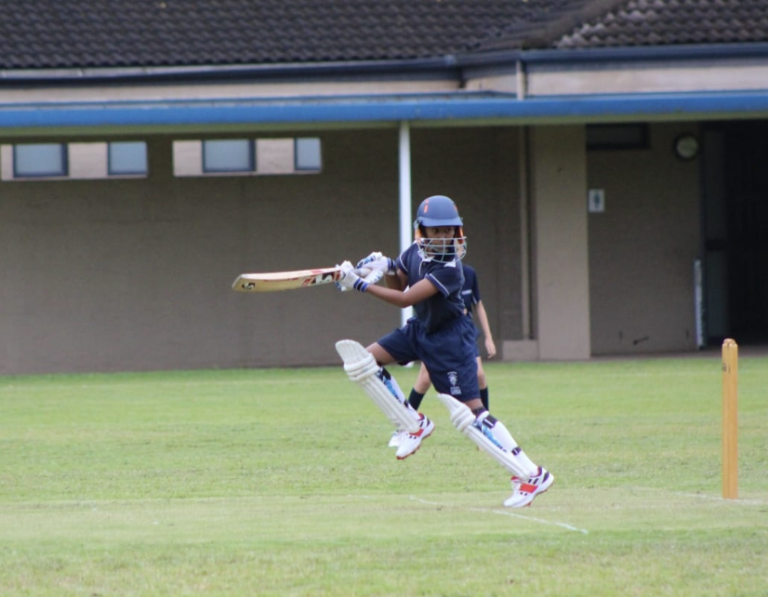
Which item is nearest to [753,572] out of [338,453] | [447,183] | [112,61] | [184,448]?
[338,453]

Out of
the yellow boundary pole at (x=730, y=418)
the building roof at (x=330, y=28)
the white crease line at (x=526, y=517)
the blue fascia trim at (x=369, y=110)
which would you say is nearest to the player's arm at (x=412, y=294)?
the white crease line at (x=526, y=517)

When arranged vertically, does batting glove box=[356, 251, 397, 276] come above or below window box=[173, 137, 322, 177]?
below

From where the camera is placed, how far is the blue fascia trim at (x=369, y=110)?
18453 mm

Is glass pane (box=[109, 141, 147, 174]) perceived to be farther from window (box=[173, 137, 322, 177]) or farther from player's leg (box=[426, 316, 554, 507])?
player's leg (box=[426, 316, 554, 507])

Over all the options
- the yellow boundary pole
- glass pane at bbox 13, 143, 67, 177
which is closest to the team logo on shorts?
the yellow boundary pole

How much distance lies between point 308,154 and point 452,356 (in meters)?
12.5

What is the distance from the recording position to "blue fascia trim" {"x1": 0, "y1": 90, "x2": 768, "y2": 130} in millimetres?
18453

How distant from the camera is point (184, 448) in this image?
12.5 m

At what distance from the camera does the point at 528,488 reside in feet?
28.3

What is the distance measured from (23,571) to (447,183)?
14772mm

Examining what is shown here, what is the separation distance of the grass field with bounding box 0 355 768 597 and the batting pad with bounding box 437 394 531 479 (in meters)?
0.28

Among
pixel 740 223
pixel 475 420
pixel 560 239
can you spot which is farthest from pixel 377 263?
pixel 740 223

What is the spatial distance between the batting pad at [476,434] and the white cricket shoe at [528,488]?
102 millimetres

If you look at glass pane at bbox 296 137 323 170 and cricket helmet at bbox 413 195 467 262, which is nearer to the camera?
cricket helmet at bbox 413 195 467 262
